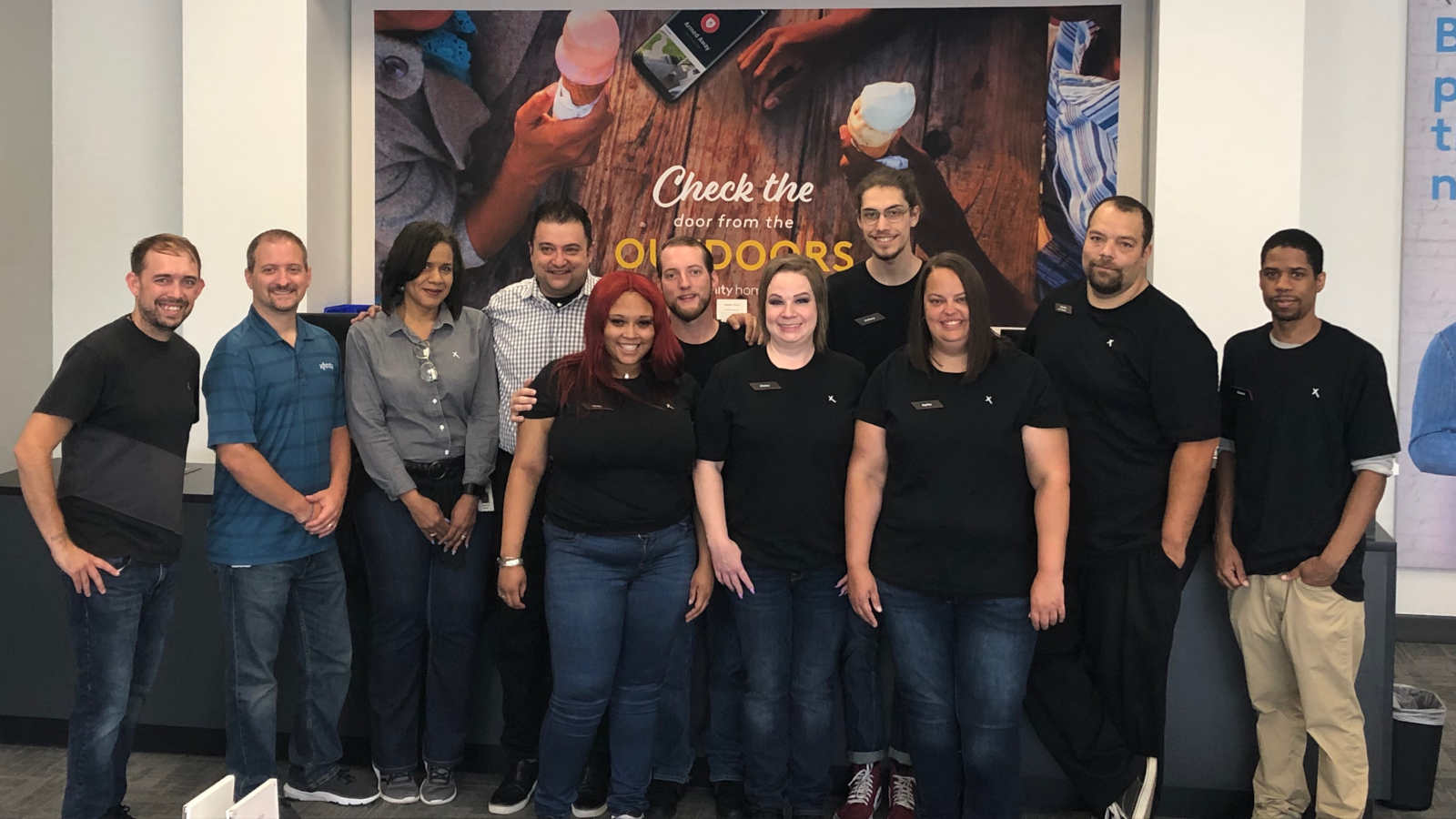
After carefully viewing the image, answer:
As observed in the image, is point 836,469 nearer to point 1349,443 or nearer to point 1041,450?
point 1041,450

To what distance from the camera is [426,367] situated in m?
3.04

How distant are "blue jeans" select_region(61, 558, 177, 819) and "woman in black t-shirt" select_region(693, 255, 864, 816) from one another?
4.51 ft

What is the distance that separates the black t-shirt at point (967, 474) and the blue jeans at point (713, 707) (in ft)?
1.99

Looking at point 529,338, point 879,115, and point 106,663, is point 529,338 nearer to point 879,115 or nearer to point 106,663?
point 106,663

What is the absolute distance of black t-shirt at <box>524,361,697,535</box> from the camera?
276cm

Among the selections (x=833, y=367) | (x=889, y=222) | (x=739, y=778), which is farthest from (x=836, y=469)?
(x=739, y=778)

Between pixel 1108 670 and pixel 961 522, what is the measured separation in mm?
702

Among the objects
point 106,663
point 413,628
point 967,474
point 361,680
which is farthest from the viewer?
point 361,680

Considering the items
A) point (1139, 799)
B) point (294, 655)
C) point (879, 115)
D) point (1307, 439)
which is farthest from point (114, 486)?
point (879, 115)

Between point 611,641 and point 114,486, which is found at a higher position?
point 114,486

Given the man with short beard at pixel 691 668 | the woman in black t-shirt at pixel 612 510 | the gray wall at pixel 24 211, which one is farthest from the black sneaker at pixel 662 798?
the gray wall at pixel 24 211

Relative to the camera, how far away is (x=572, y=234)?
3121 mm

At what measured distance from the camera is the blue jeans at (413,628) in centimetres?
307

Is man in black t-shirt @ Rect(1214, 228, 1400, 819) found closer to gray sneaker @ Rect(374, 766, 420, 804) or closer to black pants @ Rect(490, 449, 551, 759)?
black pants @ Rect(490, 449, 551, 759)
